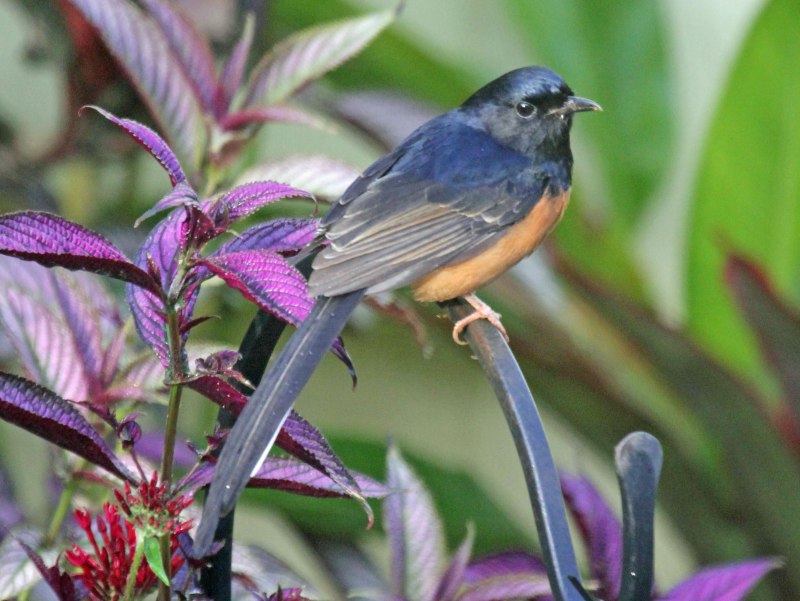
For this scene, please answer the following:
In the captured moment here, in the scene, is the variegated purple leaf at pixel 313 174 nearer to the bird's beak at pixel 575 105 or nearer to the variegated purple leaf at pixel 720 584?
the bird's beak at pixel 575 105

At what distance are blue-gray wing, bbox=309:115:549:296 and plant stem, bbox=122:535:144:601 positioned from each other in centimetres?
38

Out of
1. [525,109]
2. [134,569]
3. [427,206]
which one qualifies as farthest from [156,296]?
[525,109]

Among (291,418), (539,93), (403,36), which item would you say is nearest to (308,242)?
(291,418)

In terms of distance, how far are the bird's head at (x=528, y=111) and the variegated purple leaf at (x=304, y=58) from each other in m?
0.19

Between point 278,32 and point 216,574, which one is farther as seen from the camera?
point 278,32

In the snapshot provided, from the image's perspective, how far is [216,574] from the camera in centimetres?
87

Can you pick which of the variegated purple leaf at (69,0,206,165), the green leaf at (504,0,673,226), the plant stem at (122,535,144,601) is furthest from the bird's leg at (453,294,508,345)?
the green leaf at (504,0,673,226)

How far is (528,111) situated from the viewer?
58.4 inches

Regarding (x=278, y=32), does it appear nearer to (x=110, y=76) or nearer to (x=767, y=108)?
(x=110, y=76)

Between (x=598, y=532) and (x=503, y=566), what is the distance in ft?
0.33

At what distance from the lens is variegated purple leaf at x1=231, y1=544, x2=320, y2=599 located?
1.00 m

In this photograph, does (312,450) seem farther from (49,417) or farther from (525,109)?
(525,109)

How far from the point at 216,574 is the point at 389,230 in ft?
1.63

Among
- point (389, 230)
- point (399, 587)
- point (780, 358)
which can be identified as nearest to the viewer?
point (399, 587)
